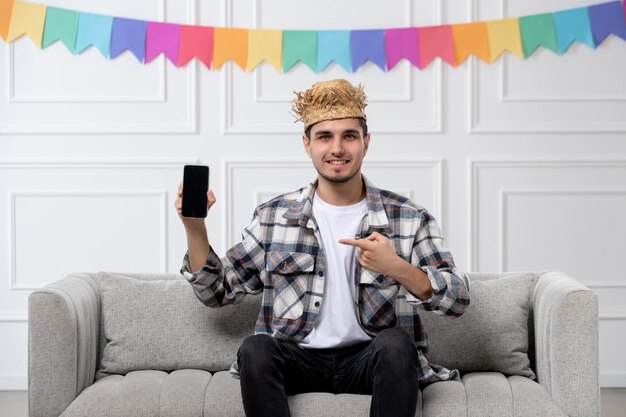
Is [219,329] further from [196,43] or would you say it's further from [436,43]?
[436,43]

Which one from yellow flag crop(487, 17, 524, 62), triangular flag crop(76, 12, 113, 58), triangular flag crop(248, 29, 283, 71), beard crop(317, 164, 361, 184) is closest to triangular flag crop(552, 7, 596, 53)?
yellow flag crop(487, 17, 524, 62)

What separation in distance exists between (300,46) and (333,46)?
0.47 feet

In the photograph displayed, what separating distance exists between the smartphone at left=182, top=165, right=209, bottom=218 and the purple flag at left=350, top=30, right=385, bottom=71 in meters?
1.70

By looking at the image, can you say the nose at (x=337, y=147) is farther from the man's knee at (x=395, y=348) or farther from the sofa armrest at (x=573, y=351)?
the sofa armrest at (x=573, y=351)

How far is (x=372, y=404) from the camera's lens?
2.09m

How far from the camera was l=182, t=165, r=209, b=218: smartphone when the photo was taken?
226 centimetres

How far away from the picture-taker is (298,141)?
3.86 m

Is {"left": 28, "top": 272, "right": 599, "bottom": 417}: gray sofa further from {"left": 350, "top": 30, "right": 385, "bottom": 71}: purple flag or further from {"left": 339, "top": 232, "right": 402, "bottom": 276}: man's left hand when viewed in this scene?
{"left": 350, "top": 30, "right": 385, "bottom": 71}: purple flag

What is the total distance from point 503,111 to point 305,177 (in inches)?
36.3

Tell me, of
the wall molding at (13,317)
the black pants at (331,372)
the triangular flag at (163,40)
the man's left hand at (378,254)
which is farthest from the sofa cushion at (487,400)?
the wall molding at (13,317)

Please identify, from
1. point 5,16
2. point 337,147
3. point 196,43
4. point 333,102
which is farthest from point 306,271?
point 5,16

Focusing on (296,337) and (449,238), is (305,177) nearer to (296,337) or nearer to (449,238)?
(449,238)

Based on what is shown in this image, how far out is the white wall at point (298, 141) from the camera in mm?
3854

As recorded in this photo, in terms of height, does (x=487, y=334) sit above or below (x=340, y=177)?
below
